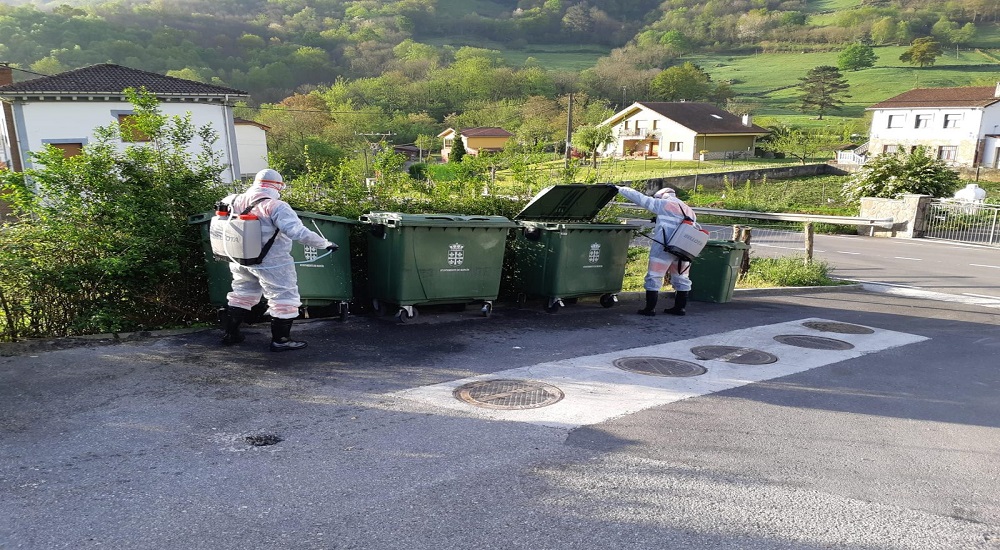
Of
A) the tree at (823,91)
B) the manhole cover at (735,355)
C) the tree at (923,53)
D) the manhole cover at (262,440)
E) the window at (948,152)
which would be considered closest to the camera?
the manhole cover at (262,440)

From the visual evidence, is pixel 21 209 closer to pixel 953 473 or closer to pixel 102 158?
pixel 102 158

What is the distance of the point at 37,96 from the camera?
1085 inches

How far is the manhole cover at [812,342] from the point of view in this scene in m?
6.93

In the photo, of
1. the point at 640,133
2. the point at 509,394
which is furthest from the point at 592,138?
the point at 509,394

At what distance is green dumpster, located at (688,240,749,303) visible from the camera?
8.92 metres

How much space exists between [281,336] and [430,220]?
193cm

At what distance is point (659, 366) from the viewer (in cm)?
592

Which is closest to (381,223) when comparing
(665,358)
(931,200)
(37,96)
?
(665,358)

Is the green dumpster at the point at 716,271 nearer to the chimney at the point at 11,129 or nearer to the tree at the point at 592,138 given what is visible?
the tree at the point at 592,138

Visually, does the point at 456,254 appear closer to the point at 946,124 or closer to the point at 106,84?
the point at 106,84

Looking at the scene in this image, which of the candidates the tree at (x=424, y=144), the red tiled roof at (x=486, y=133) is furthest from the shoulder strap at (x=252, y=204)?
the red tiled roof at (x=486, y=133)

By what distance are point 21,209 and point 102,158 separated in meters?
0.80

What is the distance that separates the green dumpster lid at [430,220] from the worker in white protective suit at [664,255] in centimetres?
165

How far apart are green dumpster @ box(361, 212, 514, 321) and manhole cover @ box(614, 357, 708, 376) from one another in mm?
1961
